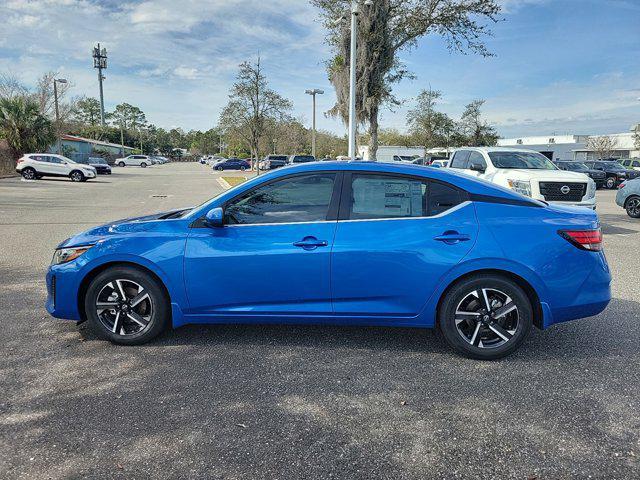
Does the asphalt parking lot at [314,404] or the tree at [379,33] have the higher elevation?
the tree at [379,33]

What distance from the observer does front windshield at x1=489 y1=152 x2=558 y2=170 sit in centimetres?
1133

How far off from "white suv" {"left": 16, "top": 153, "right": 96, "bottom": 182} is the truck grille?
85.1ft

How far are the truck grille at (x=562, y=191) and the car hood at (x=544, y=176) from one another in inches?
3.5

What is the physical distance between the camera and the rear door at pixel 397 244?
370cm

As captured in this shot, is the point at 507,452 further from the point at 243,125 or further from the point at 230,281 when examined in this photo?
the point at 243,125

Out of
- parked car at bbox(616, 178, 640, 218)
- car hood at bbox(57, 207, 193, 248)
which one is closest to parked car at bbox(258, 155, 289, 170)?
parked car at bbox(616, 178, 640, 218)

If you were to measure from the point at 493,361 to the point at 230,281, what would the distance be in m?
2.26

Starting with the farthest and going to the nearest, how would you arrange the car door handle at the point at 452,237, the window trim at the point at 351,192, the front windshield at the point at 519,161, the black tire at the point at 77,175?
the black tire at the point at 77,175 → the front windshield at the point at 519,161 → the window trim at the point at 351,192 → the car door handle at the point at 452,237

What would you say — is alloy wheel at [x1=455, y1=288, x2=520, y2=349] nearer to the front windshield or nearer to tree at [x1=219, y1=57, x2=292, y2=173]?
the front windshield

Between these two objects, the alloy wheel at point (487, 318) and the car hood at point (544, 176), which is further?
the car hood at point (544, 176)

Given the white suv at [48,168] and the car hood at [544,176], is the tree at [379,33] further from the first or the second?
the white suv at [48,168]

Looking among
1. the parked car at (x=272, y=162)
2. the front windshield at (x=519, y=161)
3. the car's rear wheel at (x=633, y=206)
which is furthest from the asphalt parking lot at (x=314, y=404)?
the parked car at (x=272, y=162)

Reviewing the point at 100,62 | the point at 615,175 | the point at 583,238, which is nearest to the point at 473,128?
the point at 615,175

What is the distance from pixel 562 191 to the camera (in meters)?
10.2
